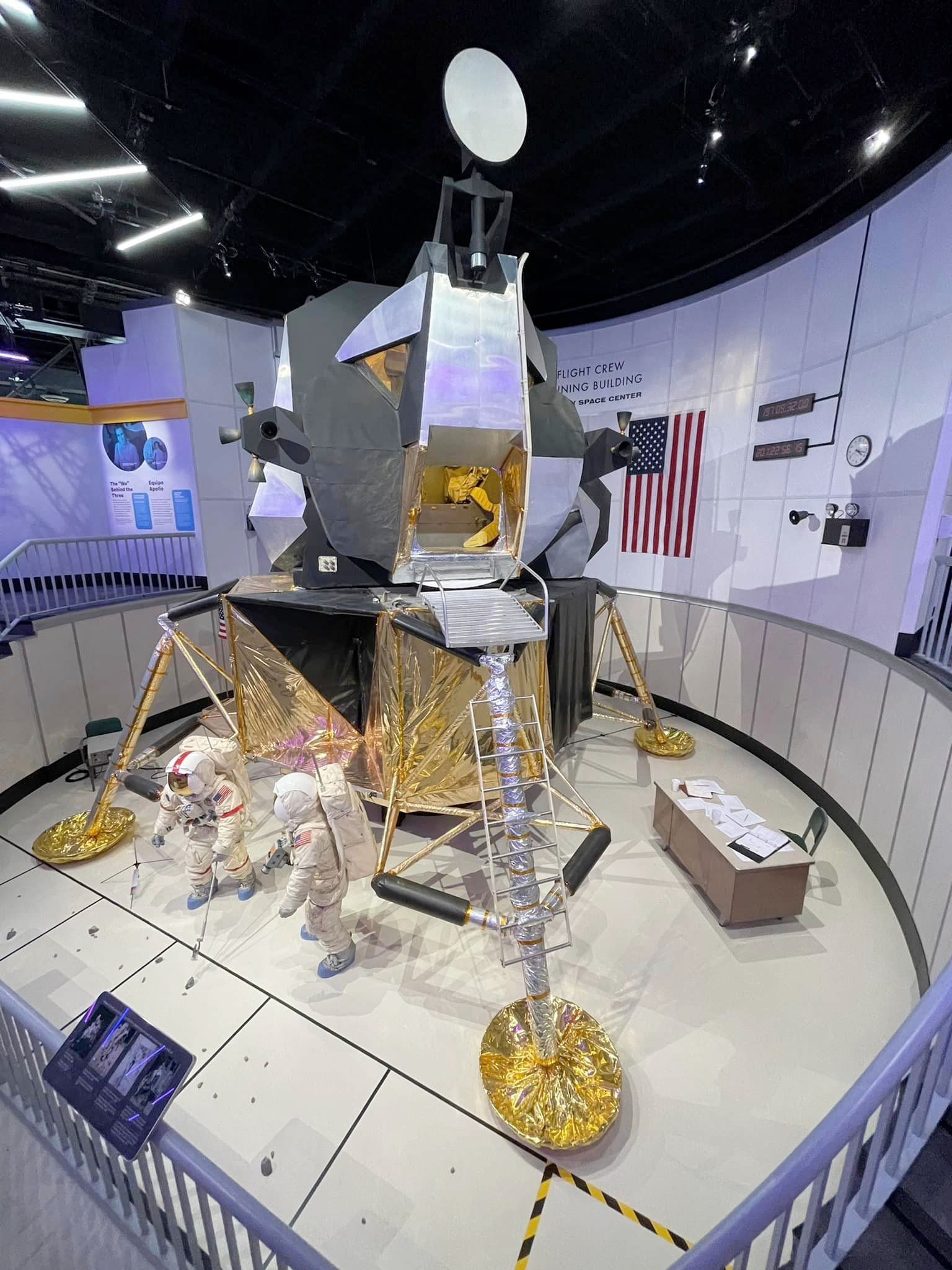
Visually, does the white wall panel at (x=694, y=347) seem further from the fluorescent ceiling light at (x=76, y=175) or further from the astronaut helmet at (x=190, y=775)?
the astronaut helmet at (x=190, y=775)

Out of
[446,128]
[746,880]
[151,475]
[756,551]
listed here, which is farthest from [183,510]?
[746,880]

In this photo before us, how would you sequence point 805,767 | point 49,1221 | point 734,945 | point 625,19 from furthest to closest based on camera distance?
point 805,767 → point 734,945 → point 625,19 → point 49,1221

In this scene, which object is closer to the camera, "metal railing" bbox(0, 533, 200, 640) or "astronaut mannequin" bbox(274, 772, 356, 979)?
"astronaut mannequin" bbox(274, 772, 356, 979)

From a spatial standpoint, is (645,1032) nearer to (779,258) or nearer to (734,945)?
(734,945)

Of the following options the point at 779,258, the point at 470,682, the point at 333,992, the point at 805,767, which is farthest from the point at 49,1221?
the point at 779,258

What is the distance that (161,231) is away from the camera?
5.47 metres

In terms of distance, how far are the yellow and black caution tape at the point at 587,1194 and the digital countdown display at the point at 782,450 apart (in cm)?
610

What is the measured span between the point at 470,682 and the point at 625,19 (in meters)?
4.41

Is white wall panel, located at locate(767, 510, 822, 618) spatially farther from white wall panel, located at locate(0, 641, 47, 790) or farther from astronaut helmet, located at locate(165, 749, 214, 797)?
white wall panel, located at locate(0, 641, 47, 790)

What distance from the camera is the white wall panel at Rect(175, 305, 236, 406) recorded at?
711 cm

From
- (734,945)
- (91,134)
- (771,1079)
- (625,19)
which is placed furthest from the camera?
(91,134)

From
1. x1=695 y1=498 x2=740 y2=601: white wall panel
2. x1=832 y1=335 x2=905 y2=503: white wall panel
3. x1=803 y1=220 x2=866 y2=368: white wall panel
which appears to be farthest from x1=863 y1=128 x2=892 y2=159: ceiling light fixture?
x1=695 y1=498 x2=740 y2=601: white wall panel

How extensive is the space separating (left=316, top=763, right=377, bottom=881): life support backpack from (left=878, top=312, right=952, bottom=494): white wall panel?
5036mm

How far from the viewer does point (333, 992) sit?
3271 mm
